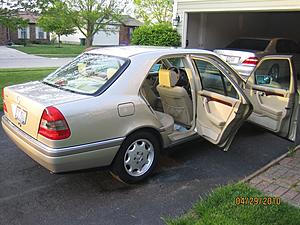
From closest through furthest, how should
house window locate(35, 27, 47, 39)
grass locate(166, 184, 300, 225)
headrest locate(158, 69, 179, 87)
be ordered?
grass locate(166, 184, 300, 225) → headrest locate(158, 69, 179, 87) → house window locate(35, 27, 47, 39)

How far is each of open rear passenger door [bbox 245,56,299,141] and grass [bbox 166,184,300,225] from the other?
1328 millimetres

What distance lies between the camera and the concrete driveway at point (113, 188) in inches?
122

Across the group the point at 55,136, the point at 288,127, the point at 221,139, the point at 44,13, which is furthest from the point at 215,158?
the point at 44,13

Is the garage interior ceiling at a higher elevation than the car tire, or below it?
higher

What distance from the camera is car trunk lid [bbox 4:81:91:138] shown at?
324 cm

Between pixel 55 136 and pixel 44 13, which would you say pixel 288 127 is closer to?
pixel 55 136

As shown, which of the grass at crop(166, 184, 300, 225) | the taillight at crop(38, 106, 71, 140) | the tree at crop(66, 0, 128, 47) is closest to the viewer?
the grass at crop(166, 184, 300, 225)

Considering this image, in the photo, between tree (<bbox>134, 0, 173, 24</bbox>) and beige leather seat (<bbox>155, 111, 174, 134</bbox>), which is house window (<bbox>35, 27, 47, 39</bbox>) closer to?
tree (<bbox>134, 0, 173, 24</bbox>)

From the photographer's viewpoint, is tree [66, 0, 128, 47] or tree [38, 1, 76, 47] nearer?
tree [38, 1, 76, 47]

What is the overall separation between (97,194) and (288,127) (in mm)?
2579

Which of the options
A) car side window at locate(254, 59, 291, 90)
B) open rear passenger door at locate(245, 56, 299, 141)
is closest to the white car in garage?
car side window at locate(254, 59, 291, 90)

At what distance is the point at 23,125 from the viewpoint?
346 cm

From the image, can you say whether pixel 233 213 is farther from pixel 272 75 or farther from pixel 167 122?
pixel 272 75

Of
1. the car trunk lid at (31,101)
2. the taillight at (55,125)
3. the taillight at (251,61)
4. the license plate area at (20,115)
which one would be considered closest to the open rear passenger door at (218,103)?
the car trunk lid at (31,101)
